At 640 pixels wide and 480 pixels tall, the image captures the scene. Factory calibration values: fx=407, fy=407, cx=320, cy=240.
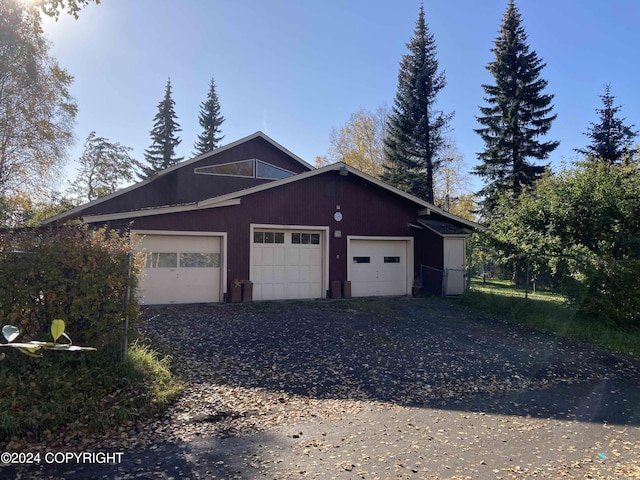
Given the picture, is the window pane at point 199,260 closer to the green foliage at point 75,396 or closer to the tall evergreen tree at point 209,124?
the green foliage at point 75,396

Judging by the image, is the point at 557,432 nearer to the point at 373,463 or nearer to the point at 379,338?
the point at 373,463

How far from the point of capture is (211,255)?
38.8 ft

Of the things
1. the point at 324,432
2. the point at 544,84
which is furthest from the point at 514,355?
the point at 544,84

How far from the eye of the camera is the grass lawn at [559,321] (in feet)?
27.1

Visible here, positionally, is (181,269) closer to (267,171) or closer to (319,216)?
(319,216)

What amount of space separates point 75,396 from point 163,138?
35.5m

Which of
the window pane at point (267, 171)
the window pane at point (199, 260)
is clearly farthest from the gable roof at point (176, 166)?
the window pane at point (199, 260)

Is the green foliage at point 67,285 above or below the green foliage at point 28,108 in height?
below

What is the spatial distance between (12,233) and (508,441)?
19.7ft

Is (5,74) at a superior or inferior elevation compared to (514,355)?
superior

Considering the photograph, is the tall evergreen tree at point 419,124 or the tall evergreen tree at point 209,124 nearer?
the tall evergreen tree at point 419,124


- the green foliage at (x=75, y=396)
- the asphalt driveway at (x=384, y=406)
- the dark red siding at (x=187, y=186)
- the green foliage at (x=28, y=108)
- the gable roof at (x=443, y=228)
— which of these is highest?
the green foliage at (x=28, y=108)

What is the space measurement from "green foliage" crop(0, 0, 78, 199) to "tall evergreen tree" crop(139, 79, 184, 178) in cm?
1683
